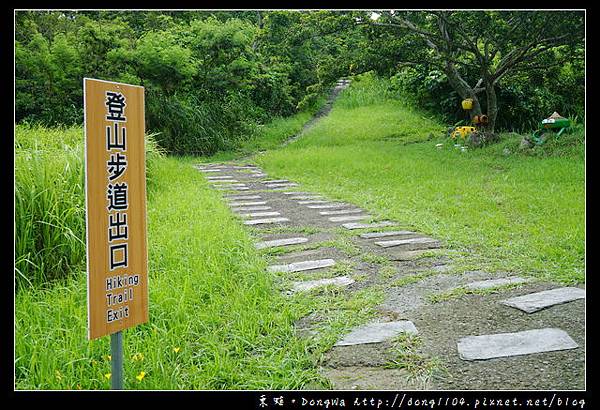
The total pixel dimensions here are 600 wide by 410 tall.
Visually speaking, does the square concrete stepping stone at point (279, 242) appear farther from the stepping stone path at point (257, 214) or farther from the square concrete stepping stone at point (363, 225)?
the stepping stone path at point (257, 214)

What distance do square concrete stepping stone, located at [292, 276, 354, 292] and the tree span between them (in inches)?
273

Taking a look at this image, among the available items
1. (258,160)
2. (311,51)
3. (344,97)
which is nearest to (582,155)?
(258,160)

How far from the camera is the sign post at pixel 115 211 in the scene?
1.76 m

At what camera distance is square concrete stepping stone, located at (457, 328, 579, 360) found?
237 cm

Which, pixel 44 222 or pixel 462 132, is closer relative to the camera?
pixel 44 222

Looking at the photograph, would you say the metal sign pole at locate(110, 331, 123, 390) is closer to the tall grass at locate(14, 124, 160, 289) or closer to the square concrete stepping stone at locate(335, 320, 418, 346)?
the square concrete stepping stone at locate(335, 320, 418, 346)

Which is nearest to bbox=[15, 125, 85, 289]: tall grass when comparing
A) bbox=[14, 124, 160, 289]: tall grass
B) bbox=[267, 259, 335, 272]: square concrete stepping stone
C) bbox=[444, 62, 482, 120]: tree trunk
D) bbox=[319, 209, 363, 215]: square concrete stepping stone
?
bbox=[14, 124, 160, 289]: tall grass

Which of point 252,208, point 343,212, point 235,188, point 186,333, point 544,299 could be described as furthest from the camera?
point 235,188

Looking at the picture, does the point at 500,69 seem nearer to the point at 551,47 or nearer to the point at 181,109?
the point at 551,47

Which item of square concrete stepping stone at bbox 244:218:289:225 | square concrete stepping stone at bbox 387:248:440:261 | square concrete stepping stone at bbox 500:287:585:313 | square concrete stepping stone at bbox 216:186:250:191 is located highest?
square concrete stepping stone at bbox 500:287:585:313

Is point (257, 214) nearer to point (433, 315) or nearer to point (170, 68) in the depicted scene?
point (433, 315)

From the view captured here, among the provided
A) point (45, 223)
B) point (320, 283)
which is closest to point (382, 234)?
point (320, 283)

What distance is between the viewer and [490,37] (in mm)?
9672

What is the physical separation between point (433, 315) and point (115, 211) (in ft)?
5.32
